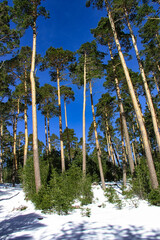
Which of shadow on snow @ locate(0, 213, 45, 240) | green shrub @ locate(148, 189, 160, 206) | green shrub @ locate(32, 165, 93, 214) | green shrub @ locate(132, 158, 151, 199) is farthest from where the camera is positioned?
green shrub @ locate(132, 158, 151, 199)

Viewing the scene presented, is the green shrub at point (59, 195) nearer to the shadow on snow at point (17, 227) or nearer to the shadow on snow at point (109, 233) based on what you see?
the shadow on snow at point (17, 227)

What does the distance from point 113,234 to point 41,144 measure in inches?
1035

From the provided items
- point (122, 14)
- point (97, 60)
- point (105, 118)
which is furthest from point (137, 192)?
point (105, 118)

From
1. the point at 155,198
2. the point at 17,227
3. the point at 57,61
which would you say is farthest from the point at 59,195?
the point at 57,61

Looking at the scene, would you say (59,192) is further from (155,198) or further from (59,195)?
(155,198)

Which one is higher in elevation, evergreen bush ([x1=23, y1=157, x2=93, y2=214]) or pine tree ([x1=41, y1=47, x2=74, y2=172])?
pine tree ([x1=41, y1=47, x2=74, y2=172])

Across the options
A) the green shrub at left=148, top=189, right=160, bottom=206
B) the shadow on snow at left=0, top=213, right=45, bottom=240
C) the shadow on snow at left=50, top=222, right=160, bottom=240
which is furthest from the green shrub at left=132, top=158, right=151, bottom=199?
the shadow on snow at left=0, top=213, right=45, bottom=240

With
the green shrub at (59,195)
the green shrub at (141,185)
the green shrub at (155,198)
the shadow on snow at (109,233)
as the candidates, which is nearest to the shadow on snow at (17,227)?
the shadow on snow at (109,233)

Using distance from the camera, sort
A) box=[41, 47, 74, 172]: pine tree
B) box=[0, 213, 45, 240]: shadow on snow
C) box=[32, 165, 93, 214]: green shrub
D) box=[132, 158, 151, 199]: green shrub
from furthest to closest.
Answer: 1. box=[41, 47, 74, 172]: pine tree
2. box=[132, 158, 151, 199]: green shrub
3. box=[32, 165, 93, 214]: green shrub
4. box=[0, 213, 45, 240]: shadow on snow

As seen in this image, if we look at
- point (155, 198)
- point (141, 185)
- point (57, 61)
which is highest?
point (57, 61)

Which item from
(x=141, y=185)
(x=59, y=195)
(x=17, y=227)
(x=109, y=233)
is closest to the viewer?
(x=109, y=233)

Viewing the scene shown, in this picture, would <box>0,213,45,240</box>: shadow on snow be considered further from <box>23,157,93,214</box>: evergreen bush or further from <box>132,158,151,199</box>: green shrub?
<box>132,158,151,199</box>: green shrub

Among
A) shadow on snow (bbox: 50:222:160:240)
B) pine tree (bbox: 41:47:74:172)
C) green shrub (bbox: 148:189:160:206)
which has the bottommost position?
green shrub (bbox: 148:189:160:206)

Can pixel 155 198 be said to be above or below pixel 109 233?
below
